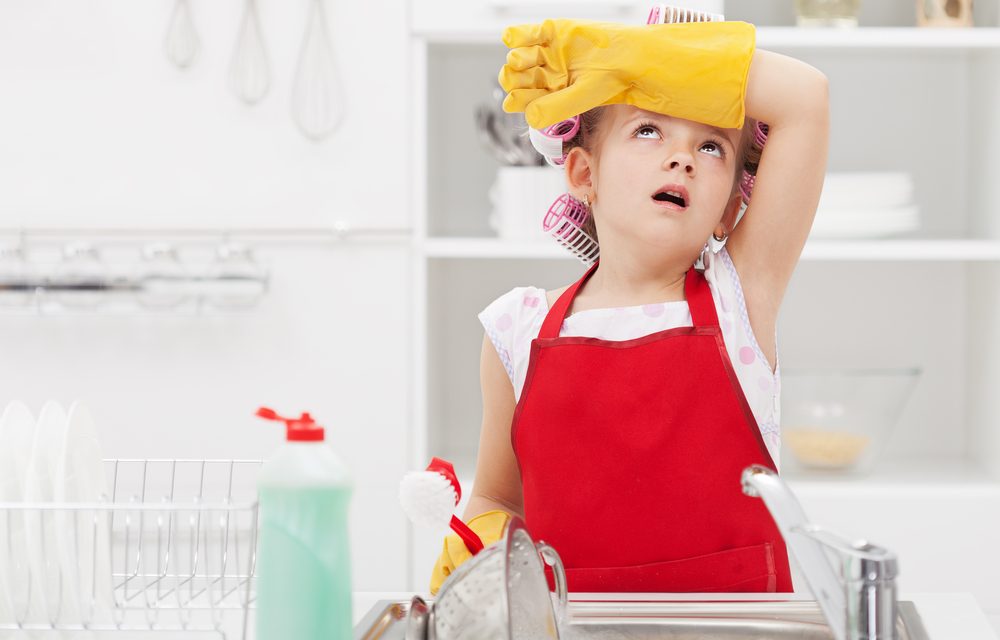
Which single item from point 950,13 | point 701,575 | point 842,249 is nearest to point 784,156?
point 701,575

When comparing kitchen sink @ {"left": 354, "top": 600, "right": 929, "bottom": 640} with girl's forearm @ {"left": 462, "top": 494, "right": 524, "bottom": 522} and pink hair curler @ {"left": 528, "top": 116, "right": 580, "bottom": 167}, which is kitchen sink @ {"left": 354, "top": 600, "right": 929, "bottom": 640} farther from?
pink hair curler @ {"left": 528, "top": 116, "right": 580, "bottom": 167}

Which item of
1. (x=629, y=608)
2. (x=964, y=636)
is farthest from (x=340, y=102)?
(x=964, y=636)

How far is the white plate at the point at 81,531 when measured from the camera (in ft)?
2.26

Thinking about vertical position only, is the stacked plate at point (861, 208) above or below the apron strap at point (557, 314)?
above

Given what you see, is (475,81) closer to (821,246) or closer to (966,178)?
(821,246)

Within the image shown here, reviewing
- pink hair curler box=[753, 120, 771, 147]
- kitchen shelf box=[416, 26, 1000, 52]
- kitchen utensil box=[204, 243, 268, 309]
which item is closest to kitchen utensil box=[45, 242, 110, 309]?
kitchen utensil box=[204, 243, 268, 309]

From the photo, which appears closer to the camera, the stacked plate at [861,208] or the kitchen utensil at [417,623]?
the kitchen utensil at [417,623]

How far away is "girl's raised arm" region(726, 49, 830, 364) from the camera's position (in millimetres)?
951

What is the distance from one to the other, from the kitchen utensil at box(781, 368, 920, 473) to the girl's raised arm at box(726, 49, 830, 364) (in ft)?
3.11

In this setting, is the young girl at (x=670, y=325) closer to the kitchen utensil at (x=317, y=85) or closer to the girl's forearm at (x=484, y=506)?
the girl's forearm at (x=484, y=506)

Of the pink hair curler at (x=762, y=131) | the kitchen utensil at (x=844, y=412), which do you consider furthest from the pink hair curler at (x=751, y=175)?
the kitchen utensil at (x=844, y=412)

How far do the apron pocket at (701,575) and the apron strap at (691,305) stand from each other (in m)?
0.21

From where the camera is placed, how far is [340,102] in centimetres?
184

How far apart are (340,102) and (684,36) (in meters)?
1.03
